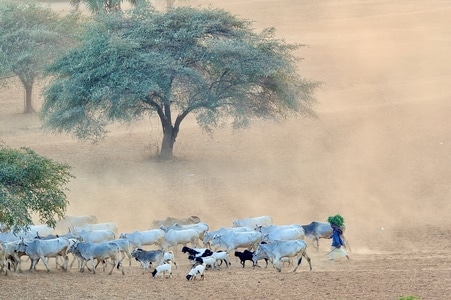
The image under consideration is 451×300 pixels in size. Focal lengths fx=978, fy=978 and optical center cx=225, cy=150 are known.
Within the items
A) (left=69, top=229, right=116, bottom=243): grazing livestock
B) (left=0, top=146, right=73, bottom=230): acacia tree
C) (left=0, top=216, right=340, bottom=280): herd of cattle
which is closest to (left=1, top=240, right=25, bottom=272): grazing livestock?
(left=0, top=216, right=340, bottom=280): herd of cattle

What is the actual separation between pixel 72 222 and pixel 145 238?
12.5 ft

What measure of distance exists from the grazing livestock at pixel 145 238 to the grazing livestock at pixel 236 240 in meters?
1.55

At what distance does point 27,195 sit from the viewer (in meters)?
22.3

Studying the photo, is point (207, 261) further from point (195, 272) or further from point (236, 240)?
point (236, 240)

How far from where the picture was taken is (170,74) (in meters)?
37.3

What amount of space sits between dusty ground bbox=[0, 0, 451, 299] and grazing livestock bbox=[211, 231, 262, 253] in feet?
3.66

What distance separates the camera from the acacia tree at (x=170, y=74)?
3734cm

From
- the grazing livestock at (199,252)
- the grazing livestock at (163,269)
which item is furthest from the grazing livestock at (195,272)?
the grazing livestock at (199,252)

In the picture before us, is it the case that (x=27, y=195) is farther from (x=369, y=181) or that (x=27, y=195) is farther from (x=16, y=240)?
(x=369, y=181)

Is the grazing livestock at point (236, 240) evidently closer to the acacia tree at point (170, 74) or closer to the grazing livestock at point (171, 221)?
the grazing livestock at point (171, 221)

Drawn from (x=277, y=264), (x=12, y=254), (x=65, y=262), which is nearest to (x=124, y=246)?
(x=65, y=262)

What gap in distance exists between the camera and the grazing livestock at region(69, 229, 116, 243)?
26047 millimetres

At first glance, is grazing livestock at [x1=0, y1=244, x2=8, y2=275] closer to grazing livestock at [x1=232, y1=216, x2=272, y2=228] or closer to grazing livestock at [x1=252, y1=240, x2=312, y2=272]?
grazing livestock at [x1=252, y1=240, x2=312, y2=272]

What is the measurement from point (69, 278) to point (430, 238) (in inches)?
436
